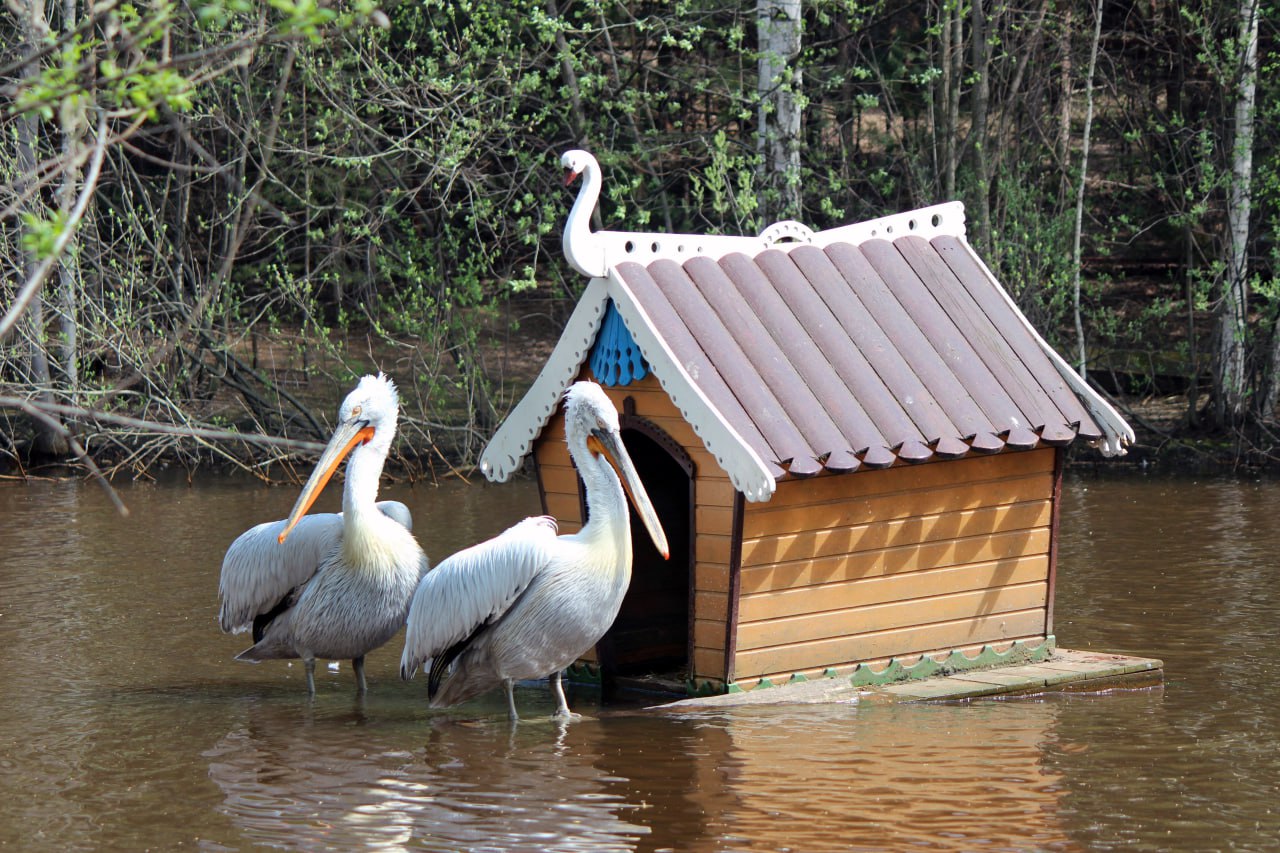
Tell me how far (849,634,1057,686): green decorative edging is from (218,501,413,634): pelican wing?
2248 mm

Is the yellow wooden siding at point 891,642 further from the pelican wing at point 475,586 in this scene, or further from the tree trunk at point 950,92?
the tree trunk at point 950,92

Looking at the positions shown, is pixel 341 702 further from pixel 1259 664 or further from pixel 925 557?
pixel 1259 664

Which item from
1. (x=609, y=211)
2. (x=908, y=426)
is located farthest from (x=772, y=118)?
(x=908, y=426)

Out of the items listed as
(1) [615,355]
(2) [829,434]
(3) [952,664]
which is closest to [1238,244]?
(3) [952,664]

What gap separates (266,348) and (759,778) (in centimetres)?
1495

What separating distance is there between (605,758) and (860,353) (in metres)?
2.17

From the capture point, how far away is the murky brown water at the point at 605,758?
5.71 metres

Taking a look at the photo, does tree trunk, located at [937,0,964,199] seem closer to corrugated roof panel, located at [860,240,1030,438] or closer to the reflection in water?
corrugated roof panel, located at [860,240,1030,438]

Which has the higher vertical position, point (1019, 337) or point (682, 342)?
point (1019, 337)

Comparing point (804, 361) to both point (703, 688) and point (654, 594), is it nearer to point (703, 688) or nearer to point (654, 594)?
point (703, 688)

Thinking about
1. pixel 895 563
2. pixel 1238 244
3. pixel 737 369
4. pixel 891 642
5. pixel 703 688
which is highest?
pixel 1238 244

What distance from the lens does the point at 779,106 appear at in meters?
16.2

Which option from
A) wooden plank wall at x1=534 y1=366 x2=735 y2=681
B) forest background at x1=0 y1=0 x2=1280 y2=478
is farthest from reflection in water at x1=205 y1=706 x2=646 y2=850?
forest background at x1=0 y1=0 x2=1280 y2=478

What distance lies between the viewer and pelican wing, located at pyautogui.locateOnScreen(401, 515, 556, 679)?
691 cm
